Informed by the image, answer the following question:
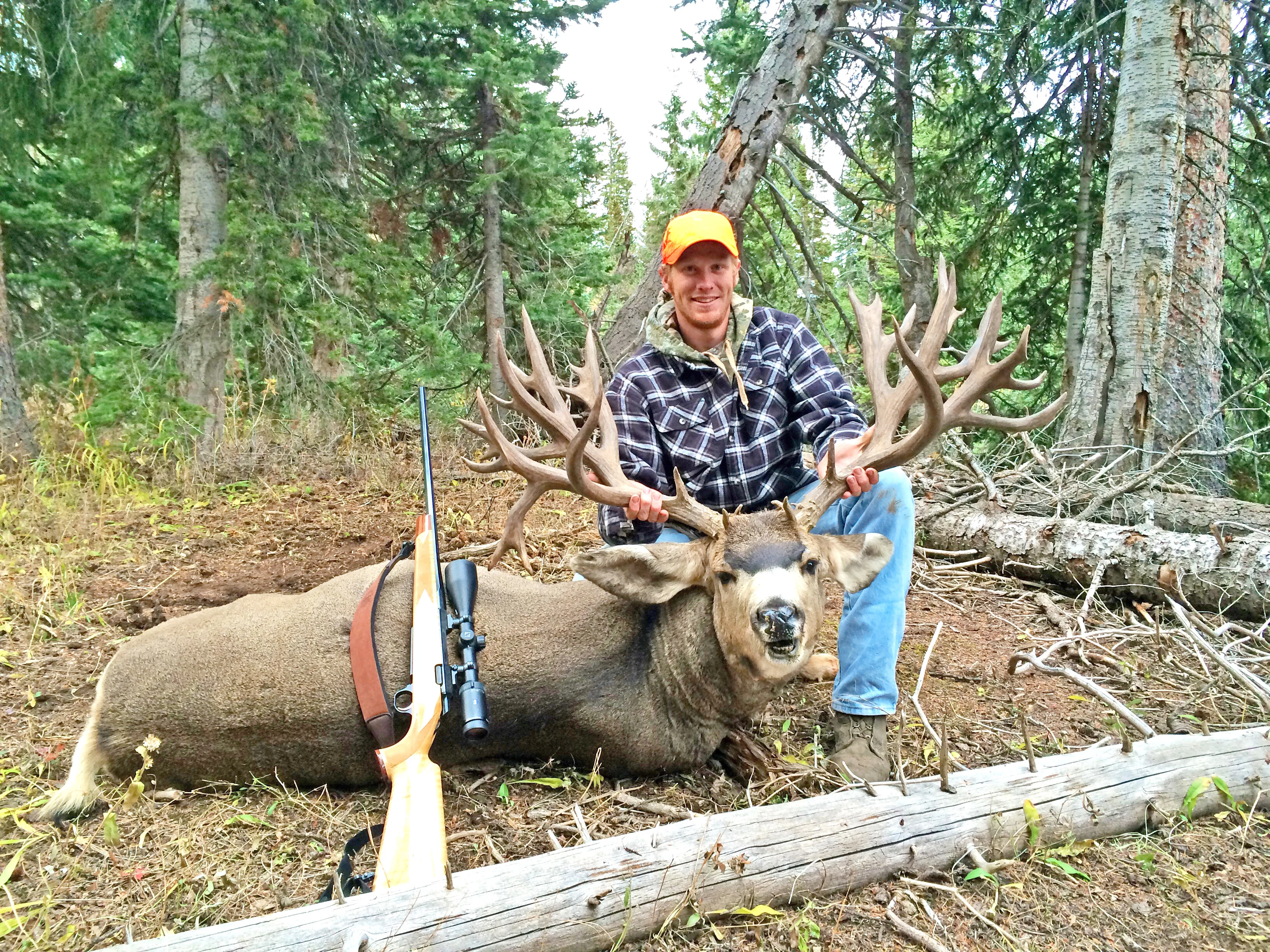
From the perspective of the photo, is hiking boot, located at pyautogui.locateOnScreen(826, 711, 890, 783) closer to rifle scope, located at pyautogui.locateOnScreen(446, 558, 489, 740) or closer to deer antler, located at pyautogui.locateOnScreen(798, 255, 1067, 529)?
deer antler, located at pyautogui.locateOnScreen(798, 255, 1067, 529)

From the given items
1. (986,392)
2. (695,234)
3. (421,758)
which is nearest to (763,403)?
(695,234)

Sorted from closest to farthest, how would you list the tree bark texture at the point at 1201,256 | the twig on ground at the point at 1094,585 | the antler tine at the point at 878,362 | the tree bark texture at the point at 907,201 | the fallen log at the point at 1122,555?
A: the antler tine at the point at 878,362, the fallen log at the point at 1122,555, the twig on ground at the point at 1094,585, the tree bark texture at the point at 1201,256, the tree bark texture at the point at 907,201

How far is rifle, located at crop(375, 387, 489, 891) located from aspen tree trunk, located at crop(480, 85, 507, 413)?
5295 mm

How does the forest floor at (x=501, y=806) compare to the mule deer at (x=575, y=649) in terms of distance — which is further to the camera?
the mule deer at (x=575, y=649)

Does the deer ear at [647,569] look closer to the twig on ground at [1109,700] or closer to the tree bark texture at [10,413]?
the twig on ground at [1109,700]

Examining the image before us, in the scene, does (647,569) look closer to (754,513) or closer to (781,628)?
(754,513)

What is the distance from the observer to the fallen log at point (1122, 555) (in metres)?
4.65

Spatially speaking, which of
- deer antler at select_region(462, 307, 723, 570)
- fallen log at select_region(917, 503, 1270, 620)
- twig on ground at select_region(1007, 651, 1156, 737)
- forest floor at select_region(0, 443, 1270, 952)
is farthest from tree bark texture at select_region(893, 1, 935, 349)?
twig on ground at select_region(1007, 651, 1156, 737)

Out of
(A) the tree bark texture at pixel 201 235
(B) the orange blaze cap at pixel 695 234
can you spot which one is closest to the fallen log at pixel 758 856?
(B) the orange blaze cap at pixel 695 234

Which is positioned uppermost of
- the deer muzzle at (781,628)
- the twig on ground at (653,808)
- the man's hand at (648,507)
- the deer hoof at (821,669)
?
the man's hand at (648,507)

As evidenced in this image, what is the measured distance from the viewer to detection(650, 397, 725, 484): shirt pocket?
3951mm

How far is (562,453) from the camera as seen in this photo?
→ 3.73 m

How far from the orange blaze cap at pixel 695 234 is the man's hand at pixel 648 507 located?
1096 mm

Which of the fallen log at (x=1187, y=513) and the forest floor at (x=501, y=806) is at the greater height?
the fallen log at (x=1187, y=513)
